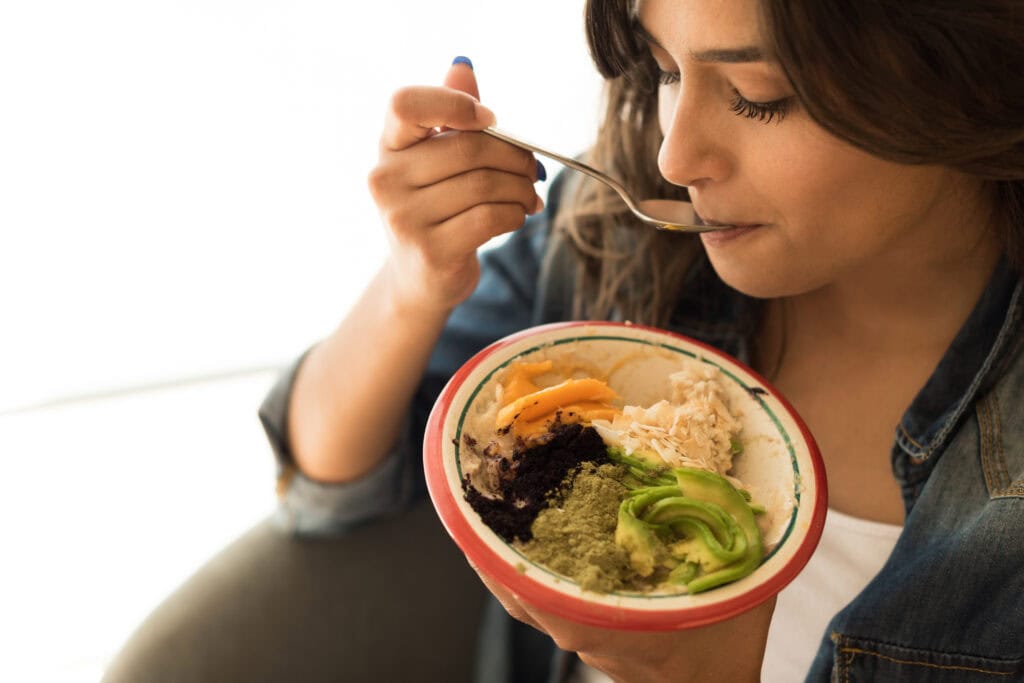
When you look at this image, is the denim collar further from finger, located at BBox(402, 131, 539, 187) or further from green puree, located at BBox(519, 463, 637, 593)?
finger, located at BBox(402, 131, 539, 187)

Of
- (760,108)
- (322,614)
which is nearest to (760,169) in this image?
(760,108)

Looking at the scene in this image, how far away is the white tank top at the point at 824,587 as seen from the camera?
1.04m

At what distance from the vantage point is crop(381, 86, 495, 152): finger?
0.88 meters

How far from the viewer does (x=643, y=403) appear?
0.92 metres

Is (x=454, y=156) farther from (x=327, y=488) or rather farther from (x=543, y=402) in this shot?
(x=327, y=488)

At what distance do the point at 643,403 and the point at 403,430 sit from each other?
472 millimetres

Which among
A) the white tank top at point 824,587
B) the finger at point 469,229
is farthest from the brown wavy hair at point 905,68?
the white tank top at point 824,587

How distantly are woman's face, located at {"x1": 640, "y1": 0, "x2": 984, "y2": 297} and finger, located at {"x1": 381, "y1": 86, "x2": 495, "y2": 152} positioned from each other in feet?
0.69

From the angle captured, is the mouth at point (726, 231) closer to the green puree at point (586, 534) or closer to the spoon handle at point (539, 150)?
the spoon handle at point (539, 150)

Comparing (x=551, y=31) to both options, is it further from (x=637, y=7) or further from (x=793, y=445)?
(x=793, y=445)

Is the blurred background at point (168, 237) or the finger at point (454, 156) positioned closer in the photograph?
the finger at point (454, 156)

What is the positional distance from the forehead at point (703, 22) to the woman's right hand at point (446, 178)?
0.72 ft

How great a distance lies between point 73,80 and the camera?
59.9 inches

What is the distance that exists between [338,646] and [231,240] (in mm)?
1100
